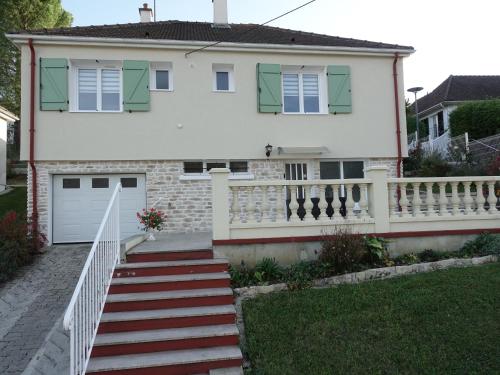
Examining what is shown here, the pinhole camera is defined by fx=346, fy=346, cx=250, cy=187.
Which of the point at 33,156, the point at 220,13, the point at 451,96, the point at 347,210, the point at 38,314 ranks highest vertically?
the point at 220,13

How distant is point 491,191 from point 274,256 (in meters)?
4.55

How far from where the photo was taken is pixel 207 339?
4316 millimetres

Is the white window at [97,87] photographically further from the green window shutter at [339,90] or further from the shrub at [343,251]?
the shrub at [343,251]

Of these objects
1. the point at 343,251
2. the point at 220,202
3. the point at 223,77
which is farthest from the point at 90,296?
the point at 223,77

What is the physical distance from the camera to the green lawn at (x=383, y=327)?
12.2 feet

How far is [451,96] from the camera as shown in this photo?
22.8 metres

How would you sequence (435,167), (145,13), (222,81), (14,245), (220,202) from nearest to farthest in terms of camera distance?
(220,202) → (14,245) → (222,81) → (145,13) → (435,167)

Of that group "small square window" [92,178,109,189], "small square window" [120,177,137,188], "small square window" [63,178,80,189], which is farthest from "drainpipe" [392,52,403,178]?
"small square window" [63,178,80,189]

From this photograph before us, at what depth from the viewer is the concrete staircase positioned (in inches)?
157

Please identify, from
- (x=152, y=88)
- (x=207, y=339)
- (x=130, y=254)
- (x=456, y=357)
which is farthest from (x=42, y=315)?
(x=152, y=88)

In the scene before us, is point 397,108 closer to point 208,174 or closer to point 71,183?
point 208,174

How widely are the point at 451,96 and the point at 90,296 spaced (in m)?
25.1

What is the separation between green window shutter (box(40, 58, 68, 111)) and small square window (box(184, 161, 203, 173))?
12.2 ft

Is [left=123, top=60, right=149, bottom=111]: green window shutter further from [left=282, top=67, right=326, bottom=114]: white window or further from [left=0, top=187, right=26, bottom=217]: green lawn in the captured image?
→ [left=0, top=187, right=26, bottom=217]: green lawn
